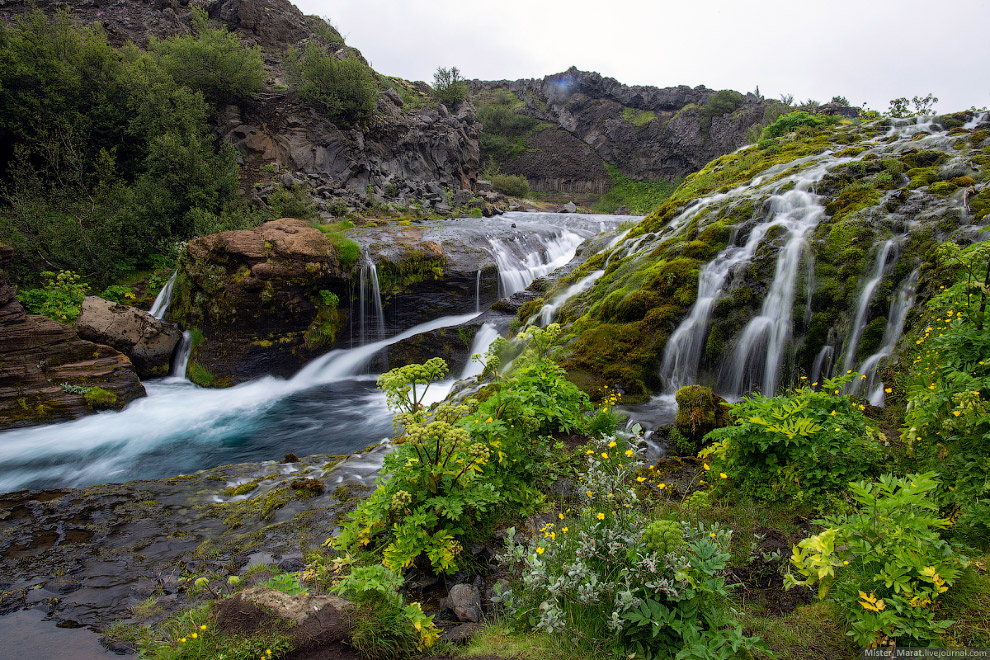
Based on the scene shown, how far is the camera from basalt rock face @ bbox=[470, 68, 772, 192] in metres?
52.1

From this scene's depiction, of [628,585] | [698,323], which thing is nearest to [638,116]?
[698,323]

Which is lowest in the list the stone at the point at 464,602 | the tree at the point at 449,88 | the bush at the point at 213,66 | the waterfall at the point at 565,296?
the stone at the point at 464,602

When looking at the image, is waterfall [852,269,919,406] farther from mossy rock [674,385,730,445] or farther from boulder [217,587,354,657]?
boulder [217,587,354,657]

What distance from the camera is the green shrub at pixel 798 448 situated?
3.36m

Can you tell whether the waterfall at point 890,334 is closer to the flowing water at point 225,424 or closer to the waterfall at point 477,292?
the flowing water at point 225,424

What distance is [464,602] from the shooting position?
309 centimetres

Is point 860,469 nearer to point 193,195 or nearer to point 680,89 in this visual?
point 193,195

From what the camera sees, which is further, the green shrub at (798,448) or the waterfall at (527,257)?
the waterfall at (527,257)

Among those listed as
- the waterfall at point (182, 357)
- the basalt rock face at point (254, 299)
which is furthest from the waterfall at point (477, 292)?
the waterfall at point (182, 357)

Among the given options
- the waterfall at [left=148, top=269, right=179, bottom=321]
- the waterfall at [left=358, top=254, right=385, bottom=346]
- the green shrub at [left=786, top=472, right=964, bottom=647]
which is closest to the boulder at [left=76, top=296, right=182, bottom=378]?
the waterfall at [left=148, top=269, right=179, bottom=321]

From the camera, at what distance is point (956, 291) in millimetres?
3463

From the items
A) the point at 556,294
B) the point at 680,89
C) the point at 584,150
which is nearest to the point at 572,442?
the point at 556,294

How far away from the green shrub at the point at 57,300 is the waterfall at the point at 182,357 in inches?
91.9

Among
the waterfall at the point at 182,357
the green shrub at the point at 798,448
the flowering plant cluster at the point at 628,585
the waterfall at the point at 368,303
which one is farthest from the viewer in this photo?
the waterfall at the point at 368,303
